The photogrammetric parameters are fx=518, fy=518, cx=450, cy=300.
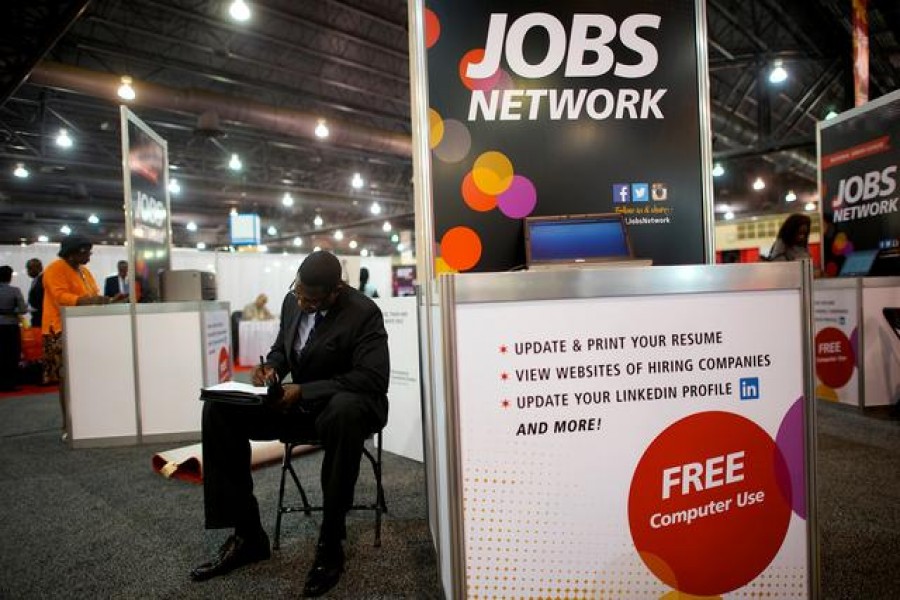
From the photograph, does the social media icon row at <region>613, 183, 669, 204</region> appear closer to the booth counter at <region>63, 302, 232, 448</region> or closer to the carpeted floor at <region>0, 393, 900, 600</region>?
the carpeted floor at <region>0, 393, 900, 600</region>

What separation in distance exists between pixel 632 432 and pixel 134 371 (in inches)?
158

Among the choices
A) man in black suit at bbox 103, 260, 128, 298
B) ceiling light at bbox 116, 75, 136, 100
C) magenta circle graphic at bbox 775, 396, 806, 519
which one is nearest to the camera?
magenta circle graphic at bbox 775, 396, 806, 519

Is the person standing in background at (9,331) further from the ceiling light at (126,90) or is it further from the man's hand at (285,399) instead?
the man's hand at (285,399)

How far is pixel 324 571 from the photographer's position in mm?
1857

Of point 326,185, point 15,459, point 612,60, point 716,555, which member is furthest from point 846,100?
point 326,185

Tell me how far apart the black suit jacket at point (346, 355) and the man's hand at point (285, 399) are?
0.04 meters

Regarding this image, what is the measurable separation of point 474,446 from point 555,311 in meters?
0.37

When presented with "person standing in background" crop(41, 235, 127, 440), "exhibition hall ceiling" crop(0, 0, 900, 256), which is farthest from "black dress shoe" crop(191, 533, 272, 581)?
"exhibition hall ceiling" crop(0, 0, 900, 256)

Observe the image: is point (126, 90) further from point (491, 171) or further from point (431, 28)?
point (491, 171)

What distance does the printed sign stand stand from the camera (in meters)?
1.22

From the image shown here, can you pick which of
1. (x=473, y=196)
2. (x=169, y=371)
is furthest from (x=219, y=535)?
(x=169, y=371)

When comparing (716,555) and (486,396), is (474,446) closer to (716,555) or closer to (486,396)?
(486,396)

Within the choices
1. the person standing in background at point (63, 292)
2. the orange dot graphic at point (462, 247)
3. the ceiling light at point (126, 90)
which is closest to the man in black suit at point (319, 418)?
the orange dot graphic at point (462, 247)

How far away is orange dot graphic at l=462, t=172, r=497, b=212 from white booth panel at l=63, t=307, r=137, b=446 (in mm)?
3265
